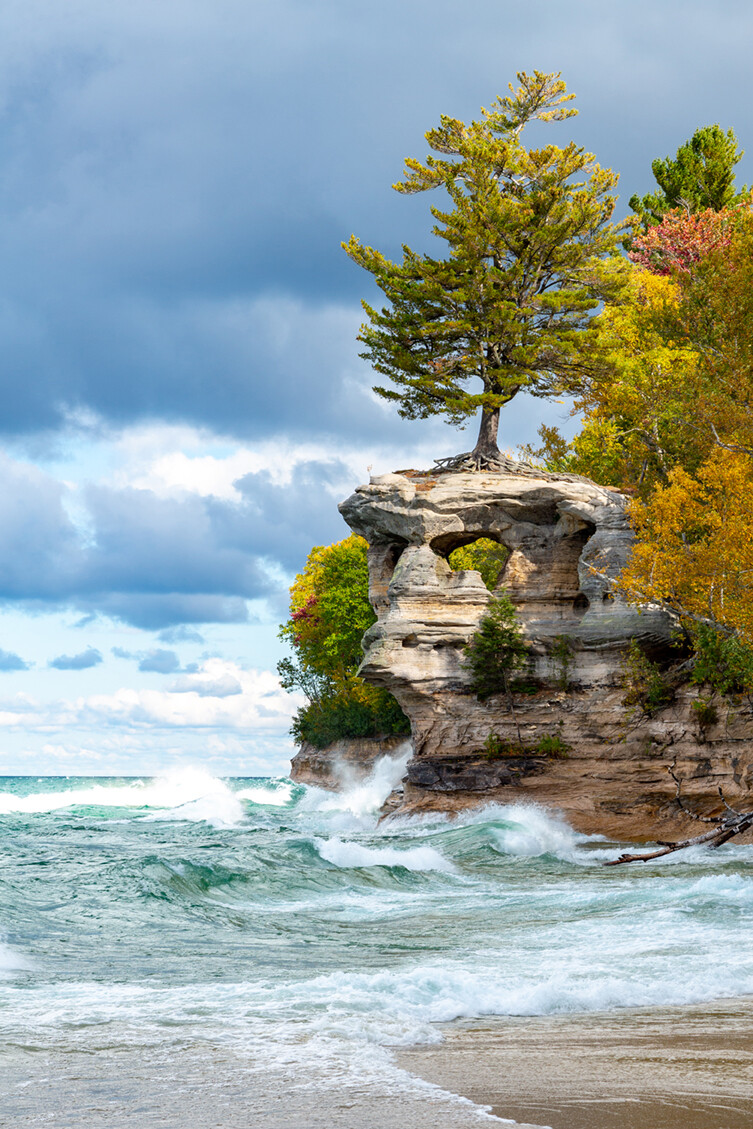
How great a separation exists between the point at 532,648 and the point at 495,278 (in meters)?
11.9

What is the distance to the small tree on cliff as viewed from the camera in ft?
103

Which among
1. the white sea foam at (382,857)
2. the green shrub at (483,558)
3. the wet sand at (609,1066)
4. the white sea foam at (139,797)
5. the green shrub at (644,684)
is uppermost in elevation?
the green shrub at (483,558)

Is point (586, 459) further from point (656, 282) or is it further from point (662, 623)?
point (662, 623)

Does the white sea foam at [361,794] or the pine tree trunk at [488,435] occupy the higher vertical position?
the pine tree trunk at [488,435]

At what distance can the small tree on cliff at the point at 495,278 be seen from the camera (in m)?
31.3

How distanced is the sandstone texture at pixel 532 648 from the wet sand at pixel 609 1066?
60.4 feet

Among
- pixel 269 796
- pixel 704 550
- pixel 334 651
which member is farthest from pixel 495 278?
pixel 269 796

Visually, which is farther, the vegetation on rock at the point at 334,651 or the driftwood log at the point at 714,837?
the vegetation on rock at the point at 334,651

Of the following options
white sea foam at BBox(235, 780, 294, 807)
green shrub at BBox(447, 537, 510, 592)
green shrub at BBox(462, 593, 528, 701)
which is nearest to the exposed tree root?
green shrub at BBox(462, 593, 528, 701)

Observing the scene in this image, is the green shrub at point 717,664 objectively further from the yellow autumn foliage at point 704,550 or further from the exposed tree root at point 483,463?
the exposed tree root at point 483,463

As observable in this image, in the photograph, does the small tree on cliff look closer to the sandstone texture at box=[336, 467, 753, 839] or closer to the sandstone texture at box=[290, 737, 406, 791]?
the sandstone texture at box=[336, 467, 753, 839]

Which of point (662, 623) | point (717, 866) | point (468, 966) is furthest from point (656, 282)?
point (468, 966)

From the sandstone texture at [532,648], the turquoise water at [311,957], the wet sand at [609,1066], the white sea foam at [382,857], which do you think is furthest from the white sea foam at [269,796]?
the wet sand at [609,1066]

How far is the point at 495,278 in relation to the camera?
31281mm
